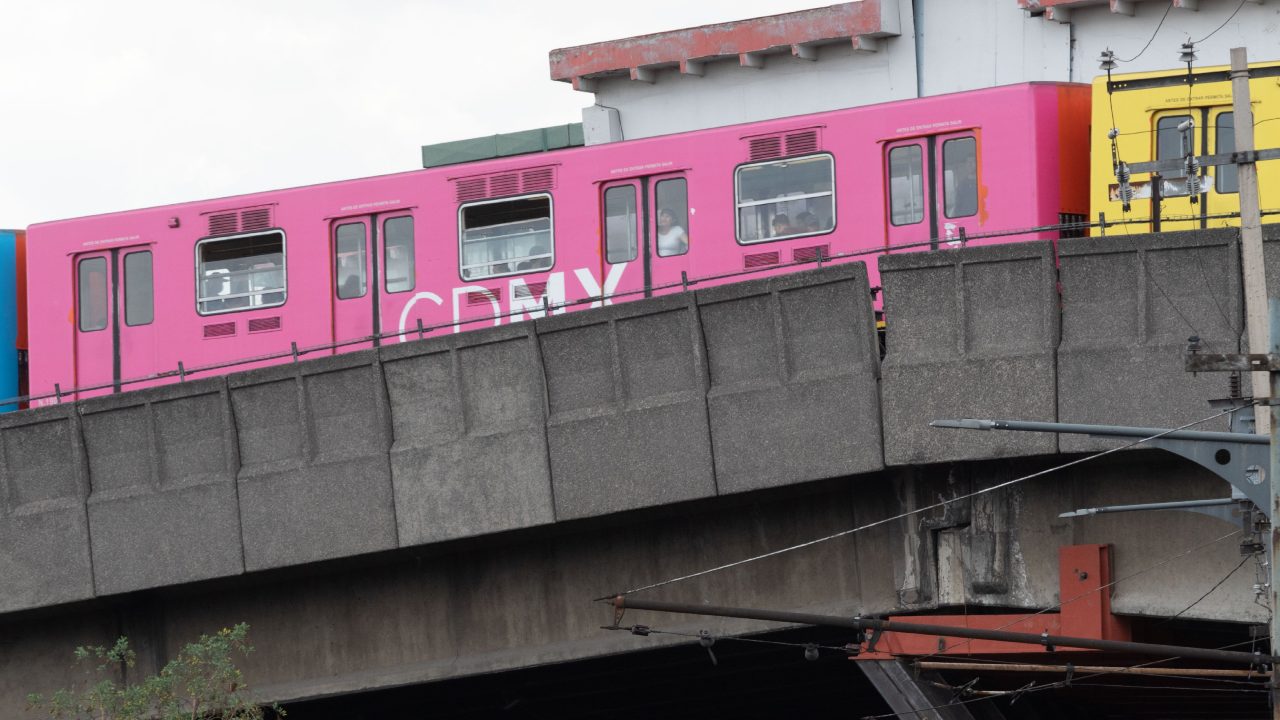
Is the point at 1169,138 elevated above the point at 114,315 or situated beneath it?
→ elevated above

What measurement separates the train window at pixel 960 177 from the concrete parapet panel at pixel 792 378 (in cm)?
344

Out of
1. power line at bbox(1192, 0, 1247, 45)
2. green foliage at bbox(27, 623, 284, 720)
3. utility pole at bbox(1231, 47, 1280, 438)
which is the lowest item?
green foliage at bbox(27, 623, 284, 720)

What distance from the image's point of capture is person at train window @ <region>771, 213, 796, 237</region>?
79.3 ft

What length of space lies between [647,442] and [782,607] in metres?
2.25

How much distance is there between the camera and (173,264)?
88.2 ft

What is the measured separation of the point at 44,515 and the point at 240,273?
16.3 feet

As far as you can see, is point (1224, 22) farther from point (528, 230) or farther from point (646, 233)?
point (528, 230)

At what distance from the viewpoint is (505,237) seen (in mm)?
25438

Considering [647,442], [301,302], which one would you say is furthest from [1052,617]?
[301,302]

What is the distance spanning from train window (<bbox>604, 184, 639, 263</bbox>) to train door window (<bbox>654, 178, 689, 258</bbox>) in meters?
0.33

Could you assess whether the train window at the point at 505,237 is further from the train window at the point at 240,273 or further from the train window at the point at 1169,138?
the train window at the point at 1169,138

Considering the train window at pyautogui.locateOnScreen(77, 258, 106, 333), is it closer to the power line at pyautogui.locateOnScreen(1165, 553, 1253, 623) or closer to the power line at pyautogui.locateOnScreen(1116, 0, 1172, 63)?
the power line at pyautogui.locateOnScreen(1165, 553, 1253, 623)

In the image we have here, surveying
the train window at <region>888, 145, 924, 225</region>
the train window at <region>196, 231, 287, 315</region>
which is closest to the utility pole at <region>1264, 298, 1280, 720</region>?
the train window at <region>888, 145, 924, 225</region>

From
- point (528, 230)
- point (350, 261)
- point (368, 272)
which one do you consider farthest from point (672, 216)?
point (350, 261)
